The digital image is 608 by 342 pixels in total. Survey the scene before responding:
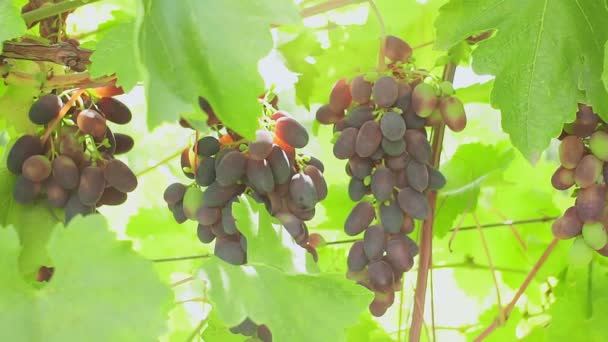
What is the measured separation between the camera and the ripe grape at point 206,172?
946 mm

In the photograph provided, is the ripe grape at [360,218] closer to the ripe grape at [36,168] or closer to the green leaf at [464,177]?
the green leaf at [464,177]

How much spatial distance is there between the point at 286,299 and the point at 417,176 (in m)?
0.26

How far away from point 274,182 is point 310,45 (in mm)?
272

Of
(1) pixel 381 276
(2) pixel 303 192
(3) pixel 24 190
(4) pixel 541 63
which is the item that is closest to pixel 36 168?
(3) pixel 24 190

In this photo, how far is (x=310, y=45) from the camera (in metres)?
1.15

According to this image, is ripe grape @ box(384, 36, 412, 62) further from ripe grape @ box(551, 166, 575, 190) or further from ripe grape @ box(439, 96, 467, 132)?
ripe grape @ box(551, 166, 575, 190)

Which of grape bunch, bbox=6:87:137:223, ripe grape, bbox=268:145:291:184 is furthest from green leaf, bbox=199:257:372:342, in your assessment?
grape bunch, bbox=6:87:137:223

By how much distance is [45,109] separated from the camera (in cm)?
99

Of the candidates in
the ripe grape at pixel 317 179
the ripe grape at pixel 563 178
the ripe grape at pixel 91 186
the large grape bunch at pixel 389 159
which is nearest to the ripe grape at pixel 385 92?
the large grape bunch at pixel 389 159

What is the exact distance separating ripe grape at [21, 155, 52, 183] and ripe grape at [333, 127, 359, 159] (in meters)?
0.31

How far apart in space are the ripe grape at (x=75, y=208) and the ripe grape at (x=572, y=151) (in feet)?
1.68

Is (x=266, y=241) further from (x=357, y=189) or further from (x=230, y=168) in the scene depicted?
(x=357, y=189)

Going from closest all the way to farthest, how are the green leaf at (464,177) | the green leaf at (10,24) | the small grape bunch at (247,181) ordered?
the green leaf at (10,24) < the small grape bunch at (247,181) < the green leaf at (464,177)

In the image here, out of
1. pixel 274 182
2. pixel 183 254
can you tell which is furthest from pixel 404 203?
pixel 183 254
